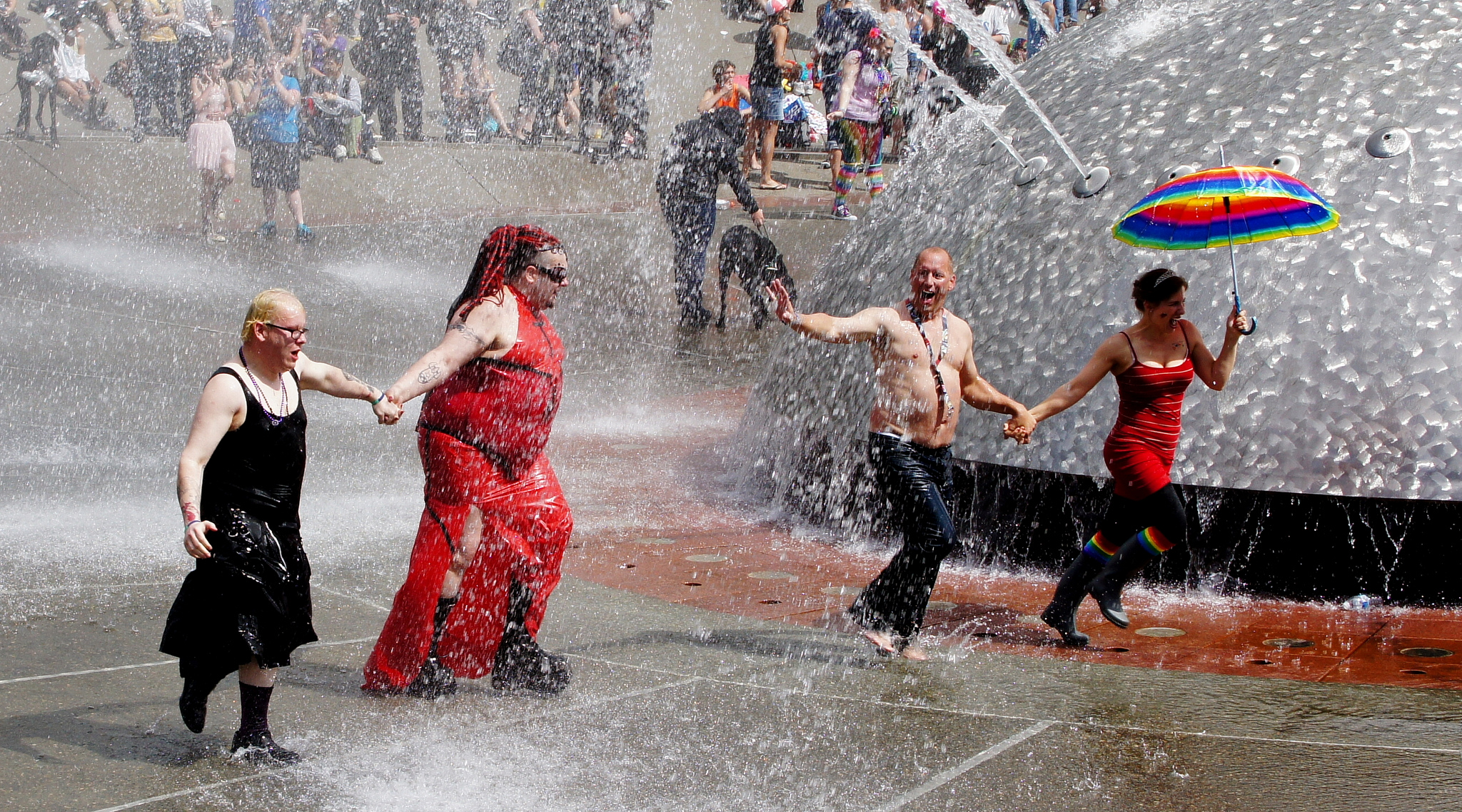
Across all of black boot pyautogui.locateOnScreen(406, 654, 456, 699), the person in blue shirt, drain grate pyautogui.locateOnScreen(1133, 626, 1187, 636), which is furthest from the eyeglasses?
the person in blue shirt

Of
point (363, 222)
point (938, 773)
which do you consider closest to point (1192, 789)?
point (938, 773)

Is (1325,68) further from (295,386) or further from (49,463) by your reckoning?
(49,463)

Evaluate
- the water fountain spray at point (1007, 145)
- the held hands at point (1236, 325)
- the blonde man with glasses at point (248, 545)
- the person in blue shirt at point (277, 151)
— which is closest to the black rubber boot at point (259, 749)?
the blonde man with glasses at point (248, 545)

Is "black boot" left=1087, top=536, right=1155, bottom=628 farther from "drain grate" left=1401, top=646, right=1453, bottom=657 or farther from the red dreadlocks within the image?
the red dreadlocks

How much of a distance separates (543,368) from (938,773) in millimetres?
1641

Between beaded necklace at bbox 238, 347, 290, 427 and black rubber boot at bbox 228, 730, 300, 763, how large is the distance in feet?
2.60

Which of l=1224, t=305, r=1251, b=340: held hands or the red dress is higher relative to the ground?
l=1224, t=305, r=1251, b=340: held hands

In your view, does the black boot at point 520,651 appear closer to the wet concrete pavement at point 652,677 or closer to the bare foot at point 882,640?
the wet concrete pavement at point 652,677

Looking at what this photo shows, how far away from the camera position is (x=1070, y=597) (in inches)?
201

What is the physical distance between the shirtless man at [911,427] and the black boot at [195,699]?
6.86 ft

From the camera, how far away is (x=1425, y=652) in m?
4.96

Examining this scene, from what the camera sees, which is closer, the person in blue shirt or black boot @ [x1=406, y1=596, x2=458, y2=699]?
black boot @ [x1=406, y1=596, x2=458, y2=699]

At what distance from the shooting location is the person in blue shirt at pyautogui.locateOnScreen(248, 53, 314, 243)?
14.6 m

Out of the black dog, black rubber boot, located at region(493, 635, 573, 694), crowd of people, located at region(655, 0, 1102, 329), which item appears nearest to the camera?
black rubber boot, located at region(493, 635, 573, 694)
